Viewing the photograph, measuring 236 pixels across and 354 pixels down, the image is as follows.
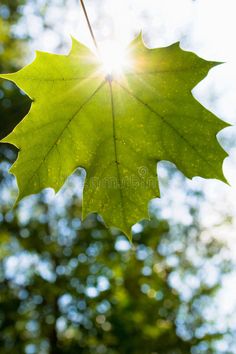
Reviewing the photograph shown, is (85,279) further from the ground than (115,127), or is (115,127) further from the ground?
(85,279)

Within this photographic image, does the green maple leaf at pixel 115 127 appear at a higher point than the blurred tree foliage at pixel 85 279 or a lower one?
lower

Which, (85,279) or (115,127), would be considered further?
(85,279)

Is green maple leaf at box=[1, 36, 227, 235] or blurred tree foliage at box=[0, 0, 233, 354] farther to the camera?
blurred tree foliage at box=[0, 0, 233, 354]

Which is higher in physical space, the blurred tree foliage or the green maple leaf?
the blurred tree foliage

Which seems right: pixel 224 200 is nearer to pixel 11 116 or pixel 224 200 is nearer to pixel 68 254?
pixel 68 254

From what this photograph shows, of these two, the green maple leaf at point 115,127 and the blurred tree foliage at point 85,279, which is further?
the blurred tree foliage at point 85,279
